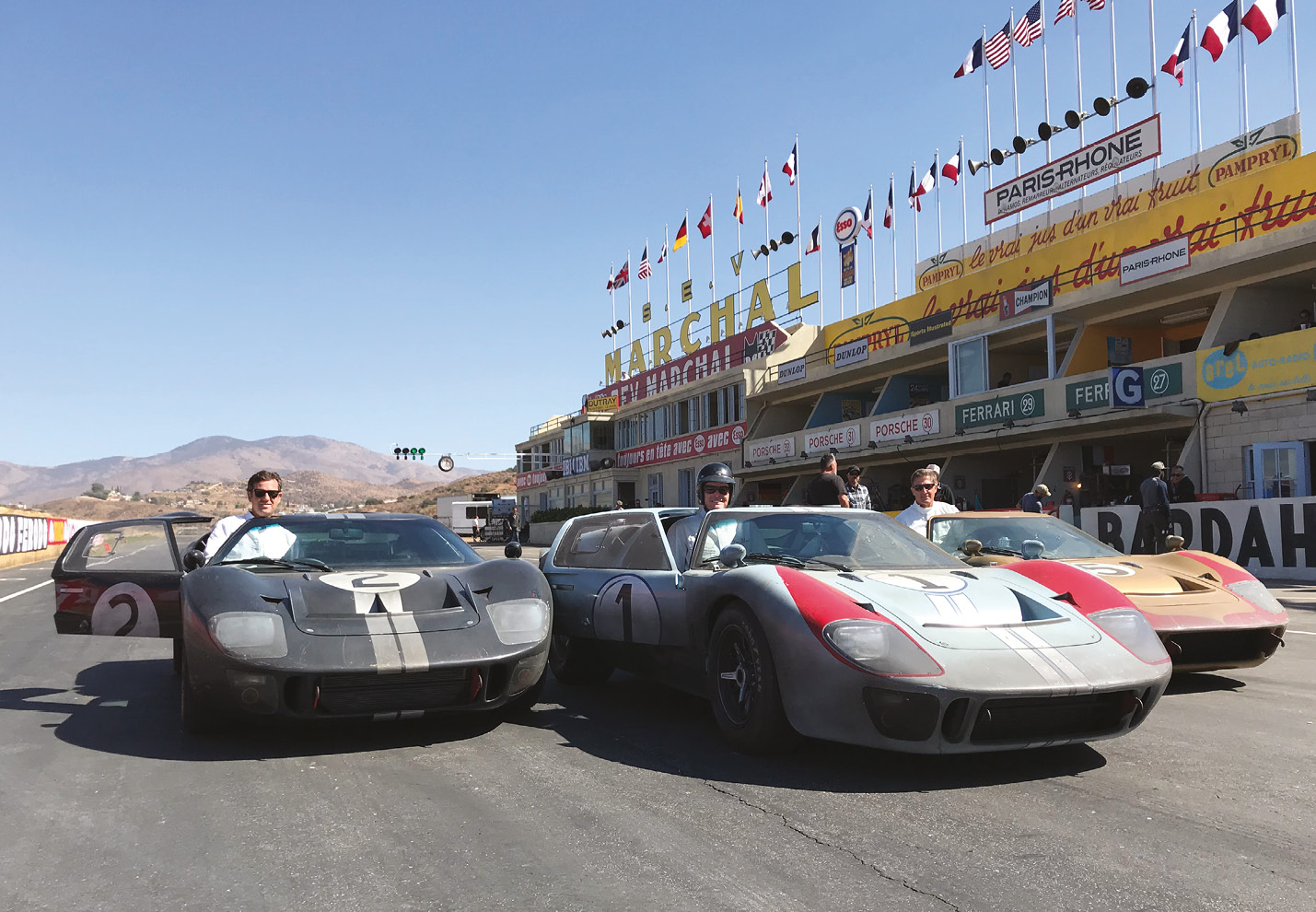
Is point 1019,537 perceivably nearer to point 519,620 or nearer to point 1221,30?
point 519,620

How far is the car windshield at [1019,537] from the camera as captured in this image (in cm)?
730

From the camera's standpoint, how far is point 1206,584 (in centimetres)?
655

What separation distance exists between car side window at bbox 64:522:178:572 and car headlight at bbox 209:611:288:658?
179 centimetres

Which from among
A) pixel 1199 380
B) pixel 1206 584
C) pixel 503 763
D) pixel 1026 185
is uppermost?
pixel 1026 185

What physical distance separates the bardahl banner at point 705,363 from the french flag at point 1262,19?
19.4m

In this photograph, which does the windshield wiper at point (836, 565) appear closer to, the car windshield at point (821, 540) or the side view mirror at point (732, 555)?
the car windshield at point (821, 540)

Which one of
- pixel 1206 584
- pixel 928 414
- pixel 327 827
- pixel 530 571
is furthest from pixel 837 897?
pixel 928 414

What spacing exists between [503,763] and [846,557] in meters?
2.05

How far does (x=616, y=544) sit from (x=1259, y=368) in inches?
749

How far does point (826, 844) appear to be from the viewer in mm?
3395

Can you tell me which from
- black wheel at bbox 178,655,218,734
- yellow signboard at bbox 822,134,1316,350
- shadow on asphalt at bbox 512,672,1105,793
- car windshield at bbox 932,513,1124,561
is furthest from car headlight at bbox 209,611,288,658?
yellow signboard at bbox 822,134,1316,350

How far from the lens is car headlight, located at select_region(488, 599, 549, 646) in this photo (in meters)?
5.11

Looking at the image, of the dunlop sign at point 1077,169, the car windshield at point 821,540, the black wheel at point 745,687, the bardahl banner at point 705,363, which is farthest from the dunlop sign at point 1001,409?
the black wheel at point 745,687

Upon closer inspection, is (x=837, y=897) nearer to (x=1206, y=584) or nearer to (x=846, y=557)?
(x=846, y=557)
